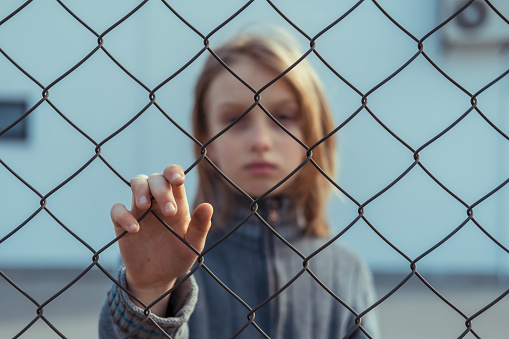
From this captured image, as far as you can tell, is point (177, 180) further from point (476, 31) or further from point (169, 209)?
point (476, 31)

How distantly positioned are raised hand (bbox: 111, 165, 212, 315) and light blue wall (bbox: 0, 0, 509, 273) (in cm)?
326

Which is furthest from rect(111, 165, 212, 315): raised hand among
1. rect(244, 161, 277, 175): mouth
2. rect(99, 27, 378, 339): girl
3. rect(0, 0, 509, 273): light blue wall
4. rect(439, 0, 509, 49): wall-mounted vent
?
rect(439, 0, 509, 49): wall-mounted vent

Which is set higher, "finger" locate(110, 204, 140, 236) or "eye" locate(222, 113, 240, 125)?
"eye" locate(222, 113, 240, 125)

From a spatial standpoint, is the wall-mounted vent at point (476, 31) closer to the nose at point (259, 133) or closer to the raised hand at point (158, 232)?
the nose at point (259, 133)

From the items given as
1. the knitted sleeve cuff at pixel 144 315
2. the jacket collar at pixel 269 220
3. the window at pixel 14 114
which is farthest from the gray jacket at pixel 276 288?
the window at pixel 14 114

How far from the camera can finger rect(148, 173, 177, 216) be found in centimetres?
65

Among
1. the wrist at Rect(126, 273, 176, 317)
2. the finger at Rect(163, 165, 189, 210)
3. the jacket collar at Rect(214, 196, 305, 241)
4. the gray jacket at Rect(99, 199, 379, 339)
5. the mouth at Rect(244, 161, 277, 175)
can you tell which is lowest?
the gray jacket at Rect(99, 199, 379, 339)

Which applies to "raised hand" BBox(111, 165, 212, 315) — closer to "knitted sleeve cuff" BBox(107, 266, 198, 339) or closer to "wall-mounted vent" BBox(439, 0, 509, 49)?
"knitted sleeve cuff" BBox(107, 266, 198, 339)

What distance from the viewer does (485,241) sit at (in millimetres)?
4457

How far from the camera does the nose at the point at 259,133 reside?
45.1 inches

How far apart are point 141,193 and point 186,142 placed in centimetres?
332

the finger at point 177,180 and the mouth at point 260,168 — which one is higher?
the finger at point 177,180

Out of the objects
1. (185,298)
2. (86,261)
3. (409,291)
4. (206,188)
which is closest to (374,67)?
(409,291)

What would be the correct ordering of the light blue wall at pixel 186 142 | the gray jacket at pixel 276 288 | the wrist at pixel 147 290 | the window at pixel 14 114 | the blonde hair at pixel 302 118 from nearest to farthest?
the wrist at pixel 147 290 → the gray jacket at pixel 276 288 → the blonde hair at pixel 302 118 → the light blue wall at pixel 186 142 → the window at pixel 14 114
